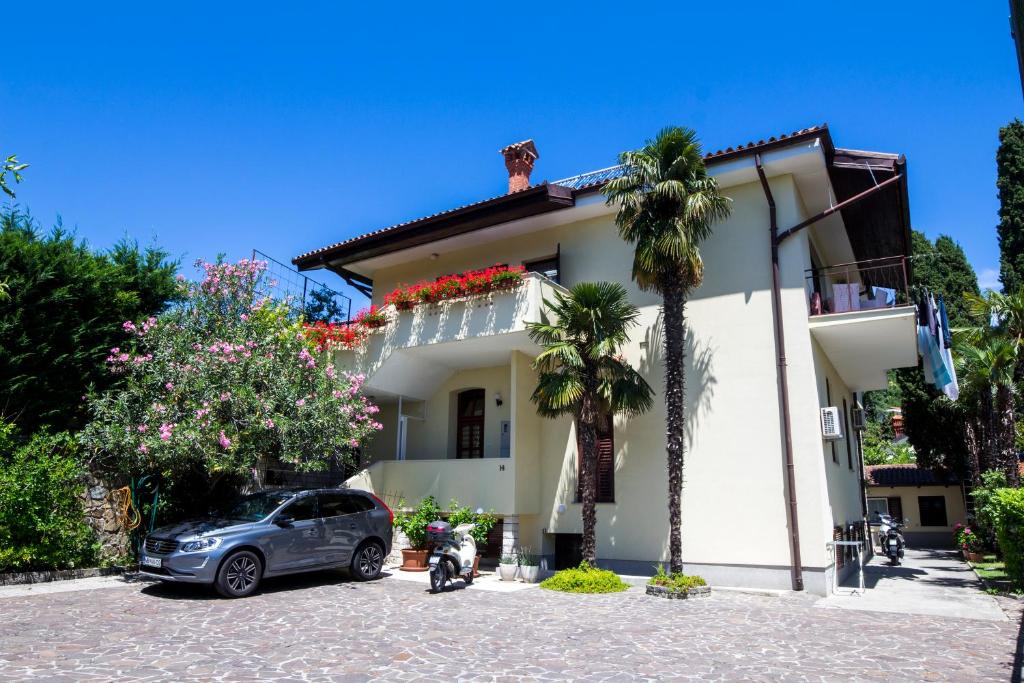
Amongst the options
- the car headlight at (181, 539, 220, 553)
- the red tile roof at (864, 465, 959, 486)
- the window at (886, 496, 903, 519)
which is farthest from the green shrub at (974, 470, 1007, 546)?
the car headlight at (181, 539, 220, 553)

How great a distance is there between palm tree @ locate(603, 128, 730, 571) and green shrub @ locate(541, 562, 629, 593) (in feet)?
3.46

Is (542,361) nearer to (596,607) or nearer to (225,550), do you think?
(596,607)

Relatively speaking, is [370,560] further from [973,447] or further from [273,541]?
[973,447]

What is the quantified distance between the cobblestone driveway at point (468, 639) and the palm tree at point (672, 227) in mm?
2897

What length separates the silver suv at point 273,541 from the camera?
364 inches

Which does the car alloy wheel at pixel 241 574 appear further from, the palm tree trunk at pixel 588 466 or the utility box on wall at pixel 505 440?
the utility box on wall at pixel 505 440

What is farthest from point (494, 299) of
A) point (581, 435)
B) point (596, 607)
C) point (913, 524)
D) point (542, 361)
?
point (913, 524)

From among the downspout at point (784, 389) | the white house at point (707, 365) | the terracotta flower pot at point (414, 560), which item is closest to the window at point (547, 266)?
the white house at point (707, 365)

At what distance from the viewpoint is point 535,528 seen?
13.7 meters

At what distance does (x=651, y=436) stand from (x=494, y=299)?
4225 millimetres

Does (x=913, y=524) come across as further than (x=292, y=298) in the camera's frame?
Yes

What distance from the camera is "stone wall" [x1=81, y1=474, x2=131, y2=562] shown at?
11.4m

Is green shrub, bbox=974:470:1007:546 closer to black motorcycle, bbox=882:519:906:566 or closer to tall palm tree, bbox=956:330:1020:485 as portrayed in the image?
tall palm tree, bbox=956:330:1020:485

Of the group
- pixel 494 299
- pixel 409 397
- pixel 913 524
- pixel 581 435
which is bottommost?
pixel 913 524
